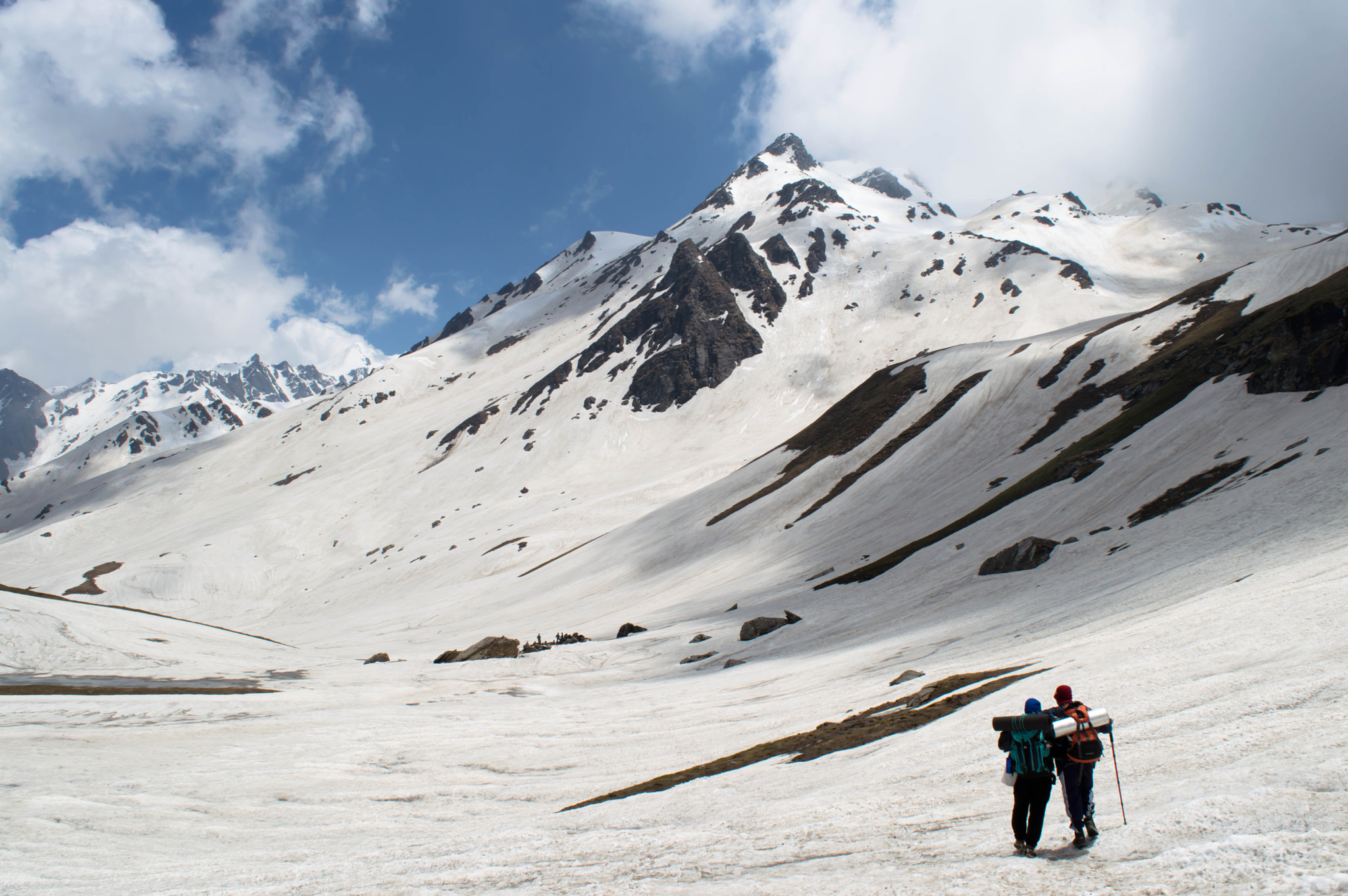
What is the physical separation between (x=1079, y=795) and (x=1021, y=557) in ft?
90.6

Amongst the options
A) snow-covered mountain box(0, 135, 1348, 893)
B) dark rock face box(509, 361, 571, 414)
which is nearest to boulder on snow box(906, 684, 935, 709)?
snow-covered mountain box(0, 135, 1348, 893)

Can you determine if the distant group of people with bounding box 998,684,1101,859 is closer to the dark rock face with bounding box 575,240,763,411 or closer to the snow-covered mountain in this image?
the snow-covered mountain

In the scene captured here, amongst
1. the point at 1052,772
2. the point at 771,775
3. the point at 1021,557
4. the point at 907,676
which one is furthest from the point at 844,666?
the point at 1052,772

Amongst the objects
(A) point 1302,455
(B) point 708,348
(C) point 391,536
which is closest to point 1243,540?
(A) point 1302,455

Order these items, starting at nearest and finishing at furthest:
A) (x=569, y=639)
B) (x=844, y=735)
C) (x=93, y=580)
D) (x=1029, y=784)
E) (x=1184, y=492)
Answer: (x=1029, y=784)
(x=844, y=735)
(x=1184, y=492)
(x=569, y=639)
(x=93, y=580)

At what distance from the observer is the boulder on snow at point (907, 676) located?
64.1ft

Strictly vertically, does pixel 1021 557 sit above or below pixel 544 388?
below

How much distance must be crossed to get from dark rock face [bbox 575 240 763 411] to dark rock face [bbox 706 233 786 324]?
4.19 metres

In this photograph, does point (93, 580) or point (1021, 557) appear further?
point (93, 580)

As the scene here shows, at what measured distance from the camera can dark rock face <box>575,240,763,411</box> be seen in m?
158

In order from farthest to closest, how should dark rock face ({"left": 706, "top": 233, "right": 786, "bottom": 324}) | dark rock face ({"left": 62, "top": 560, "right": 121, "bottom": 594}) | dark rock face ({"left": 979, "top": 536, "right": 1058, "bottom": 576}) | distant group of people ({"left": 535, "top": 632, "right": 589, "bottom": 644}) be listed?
dark rock face ({"left": 706, "top": 233, "right": 786, "bottom": 324}), dark rock face ({"left": 62, "top": 560, "right": 121, "bottom": 594}), distant group of people ({"left": 535, "top": 632, "right": 589, "bottom": 644}), dark rock face ({"left": 979, "top": 536, "right": 1058, "bottom": 576})

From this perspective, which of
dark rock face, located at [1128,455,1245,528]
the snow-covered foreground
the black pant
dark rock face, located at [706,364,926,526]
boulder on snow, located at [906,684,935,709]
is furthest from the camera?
dark rock face, located at [706,364,926,526]

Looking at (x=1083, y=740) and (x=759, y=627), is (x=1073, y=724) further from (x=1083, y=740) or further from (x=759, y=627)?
(x=759, y=627)

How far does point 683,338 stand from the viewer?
16988cm
